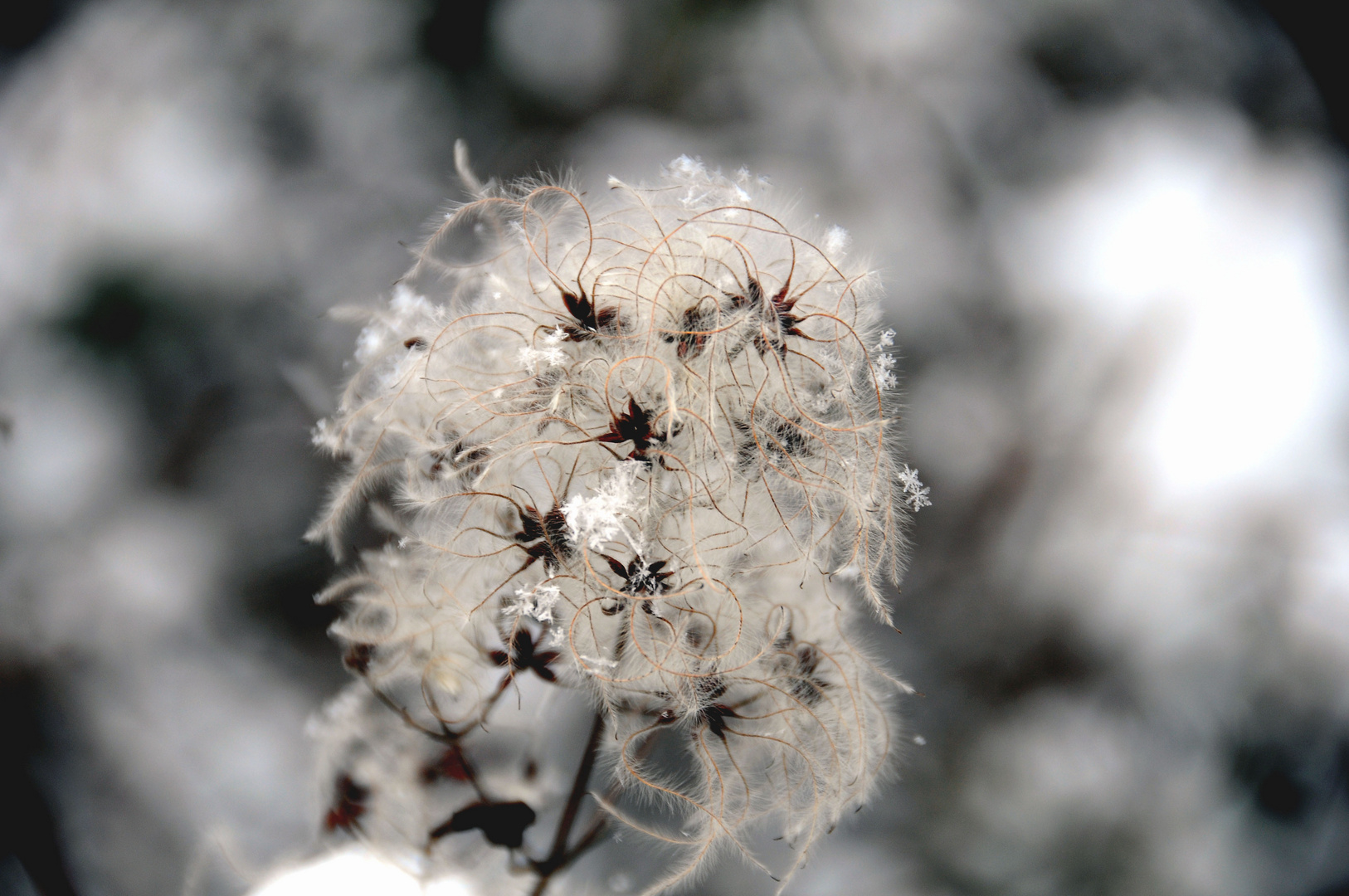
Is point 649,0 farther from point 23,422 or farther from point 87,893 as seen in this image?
point 87,893

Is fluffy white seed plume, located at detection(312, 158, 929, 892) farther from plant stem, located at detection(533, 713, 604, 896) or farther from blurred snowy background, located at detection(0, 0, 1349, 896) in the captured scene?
blurred snowy background, located at detection(0, 0, 1349, 896)

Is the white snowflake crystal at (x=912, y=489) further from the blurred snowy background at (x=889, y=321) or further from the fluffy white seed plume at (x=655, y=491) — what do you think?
the blurred snowy background at (x=889, y=321)

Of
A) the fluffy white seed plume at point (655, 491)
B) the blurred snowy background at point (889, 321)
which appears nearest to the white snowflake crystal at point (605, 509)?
the fluffy white seed plume at point (655, 491)

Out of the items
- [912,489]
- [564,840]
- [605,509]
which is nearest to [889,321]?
[912,489]

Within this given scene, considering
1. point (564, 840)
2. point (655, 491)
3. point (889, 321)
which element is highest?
point (889, 321)

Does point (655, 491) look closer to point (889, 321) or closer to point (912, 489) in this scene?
point (912, 489)

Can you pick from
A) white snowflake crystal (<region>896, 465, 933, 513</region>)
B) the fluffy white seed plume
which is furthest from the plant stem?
white snowflake crystal (<region>896, 465, 933, 513</region>)
